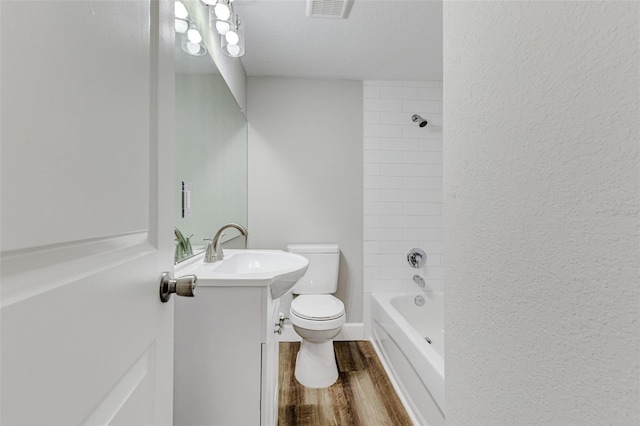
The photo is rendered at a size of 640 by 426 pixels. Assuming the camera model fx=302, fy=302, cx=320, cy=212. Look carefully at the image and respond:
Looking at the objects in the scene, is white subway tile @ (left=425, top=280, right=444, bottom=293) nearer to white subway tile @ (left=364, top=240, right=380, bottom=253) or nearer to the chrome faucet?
white subway tile @ (left=364, top=240, right=380, bottom=253)

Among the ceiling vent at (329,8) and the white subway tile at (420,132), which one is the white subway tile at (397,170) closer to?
the white subway tile at (420,132)

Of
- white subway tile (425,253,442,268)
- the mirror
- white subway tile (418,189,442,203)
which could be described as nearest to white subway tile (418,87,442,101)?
white subway tile (418,189,442,203)

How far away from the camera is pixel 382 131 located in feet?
8.69

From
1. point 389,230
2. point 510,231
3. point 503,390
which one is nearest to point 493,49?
point 510,231

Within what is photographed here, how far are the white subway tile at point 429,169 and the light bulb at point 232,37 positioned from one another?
1774mm

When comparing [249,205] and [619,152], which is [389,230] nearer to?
[249,205]

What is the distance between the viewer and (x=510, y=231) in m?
0.55

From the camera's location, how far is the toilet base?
1887mm

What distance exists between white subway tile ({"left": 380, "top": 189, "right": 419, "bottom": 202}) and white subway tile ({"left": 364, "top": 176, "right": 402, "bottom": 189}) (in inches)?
1.7

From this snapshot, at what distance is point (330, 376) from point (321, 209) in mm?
1271

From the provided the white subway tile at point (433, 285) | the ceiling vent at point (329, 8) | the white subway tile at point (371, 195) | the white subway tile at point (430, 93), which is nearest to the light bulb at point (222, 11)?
the ceiling vent at point (329, 8)

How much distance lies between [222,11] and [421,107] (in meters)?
1.83

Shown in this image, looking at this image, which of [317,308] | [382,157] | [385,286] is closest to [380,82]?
[382,157]

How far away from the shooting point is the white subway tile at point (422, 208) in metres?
2.66
